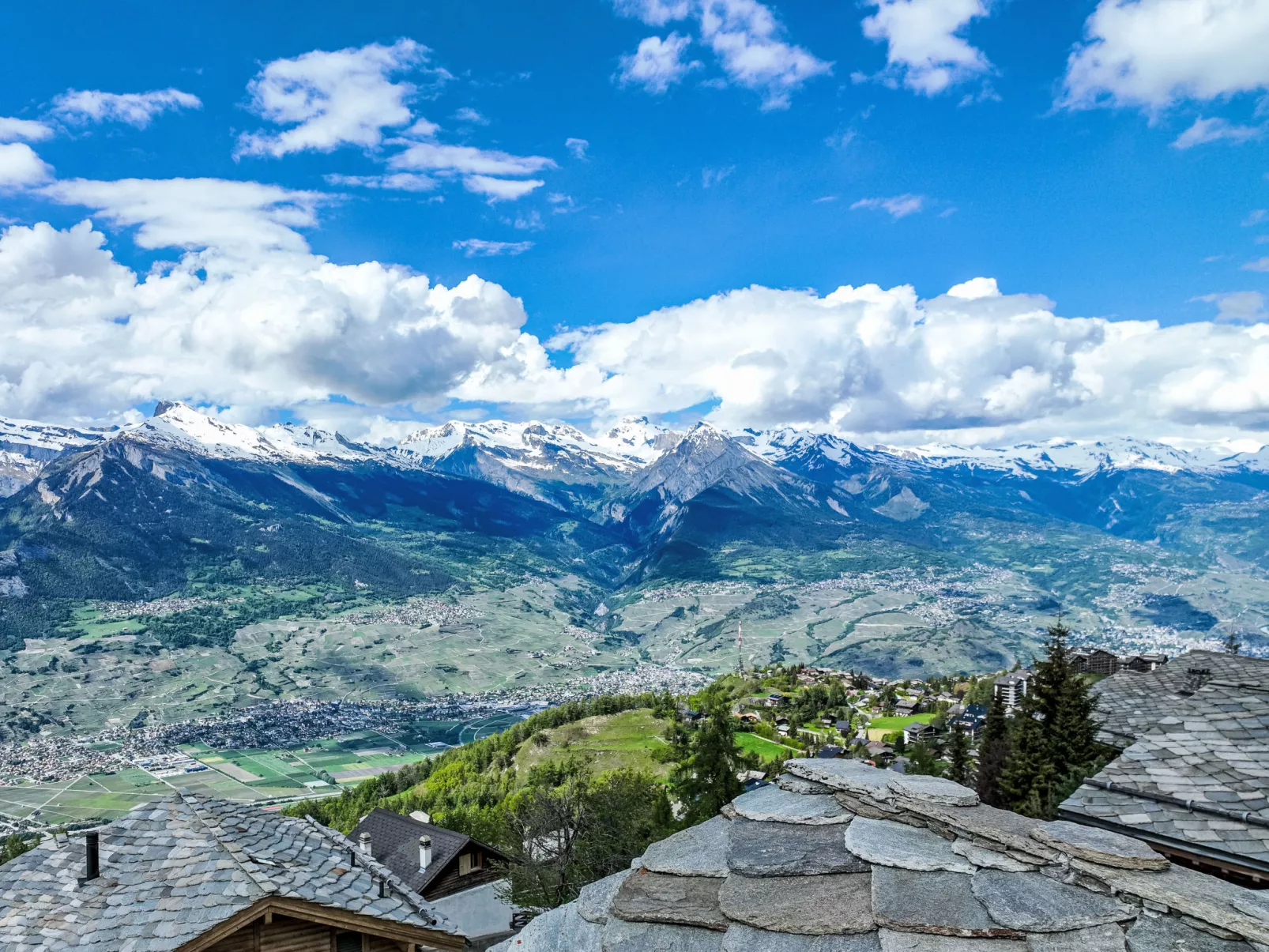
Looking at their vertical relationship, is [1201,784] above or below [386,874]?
above

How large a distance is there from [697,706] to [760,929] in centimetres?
14715

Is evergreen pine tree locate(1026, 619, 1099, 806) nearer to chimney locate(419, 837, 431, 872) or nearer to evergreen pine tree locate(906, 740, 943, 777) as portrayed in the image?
evergreen pine tree locate(906, 740, 943, 777)

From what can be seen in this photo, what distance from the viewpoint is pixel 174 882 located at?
566 inches

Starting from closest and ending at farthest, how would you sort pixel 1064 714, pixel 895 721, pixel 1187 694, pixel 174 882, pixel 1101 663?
pixel 174 882, pixel 1187 694, pixel 1064 714, pixel 1101 663, pixel 895 721

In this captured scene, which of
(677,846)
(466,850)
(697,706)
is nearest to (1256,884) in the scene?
(677,846)

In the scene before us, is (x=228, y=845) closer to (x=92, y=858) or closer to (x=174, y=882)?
(x=174, y=882)

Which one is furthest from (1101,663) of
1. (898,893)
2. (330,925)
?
(898,893)

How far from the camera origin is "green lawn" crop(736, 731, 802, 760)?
9914cm

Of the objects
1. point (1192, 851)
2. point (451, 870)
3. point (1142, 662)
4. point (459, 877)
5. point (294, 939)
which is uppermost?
point (1192, 851)

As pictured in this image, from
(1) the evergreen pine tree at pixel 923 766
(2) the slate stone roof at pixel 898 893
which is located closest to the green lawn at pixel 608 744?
(1) the evergreen pine tree at pixel 923 766

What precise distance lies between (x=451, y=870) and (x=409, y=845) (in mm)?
3685

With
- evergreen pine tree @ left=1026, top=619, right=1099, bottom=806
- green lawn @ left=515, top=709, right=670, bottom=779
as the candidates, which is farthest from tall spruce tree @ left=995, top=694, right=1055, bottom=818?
green lawn @ left=515, top=709, right=670, bottom=779

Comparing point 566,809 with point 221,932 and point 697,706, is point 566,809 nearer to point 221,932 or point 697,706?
point 221,932

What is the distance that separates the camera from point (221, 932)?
13508 millimetres
